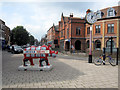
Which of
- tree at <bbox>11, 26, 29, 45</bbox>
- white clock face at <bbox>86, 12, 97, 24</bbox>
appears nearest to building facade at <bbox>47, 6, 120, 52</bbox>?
white clock face at <bbox>86, 12, 97, 24</bbox>

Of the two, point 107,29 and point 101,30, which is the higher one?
point 107,29

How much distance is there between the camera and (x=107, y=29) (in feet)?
85.7

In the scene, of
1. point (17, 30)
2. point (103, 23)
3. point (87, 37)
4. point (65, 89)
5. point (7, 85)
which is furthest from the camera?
point (17, 30)

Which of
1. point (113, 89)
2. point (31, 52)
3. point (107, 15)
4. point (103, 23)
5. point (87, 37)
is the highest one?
point (107, 15)

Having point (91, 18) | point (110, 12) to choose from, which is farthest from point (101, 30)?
point (91, 18)

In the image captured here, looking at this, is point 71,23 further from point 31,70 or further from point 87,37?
point 31,70

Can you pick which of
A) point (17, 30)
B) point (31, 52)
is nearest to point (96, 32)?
point (31, 52)

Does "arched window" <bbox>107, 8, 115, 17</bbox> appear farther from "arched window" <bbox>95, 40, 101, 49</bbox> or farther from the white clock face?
the white clock face

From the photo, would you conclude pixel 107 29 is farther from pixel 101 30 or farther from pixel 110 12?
pixel 110 12

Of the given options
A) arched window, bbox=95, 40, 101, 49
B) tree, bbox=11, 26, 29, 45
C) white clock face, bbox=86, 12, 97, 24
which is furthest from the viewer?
tree, bbox=11, 26, 29, 45

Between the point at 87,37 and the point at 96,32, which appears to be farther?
the point at 87,37

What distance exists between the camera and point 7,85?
16.8ft

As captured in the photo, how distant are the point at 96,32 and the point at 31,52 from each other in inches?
892

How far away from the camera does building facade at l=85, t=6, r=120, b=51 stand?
25.0 metres
